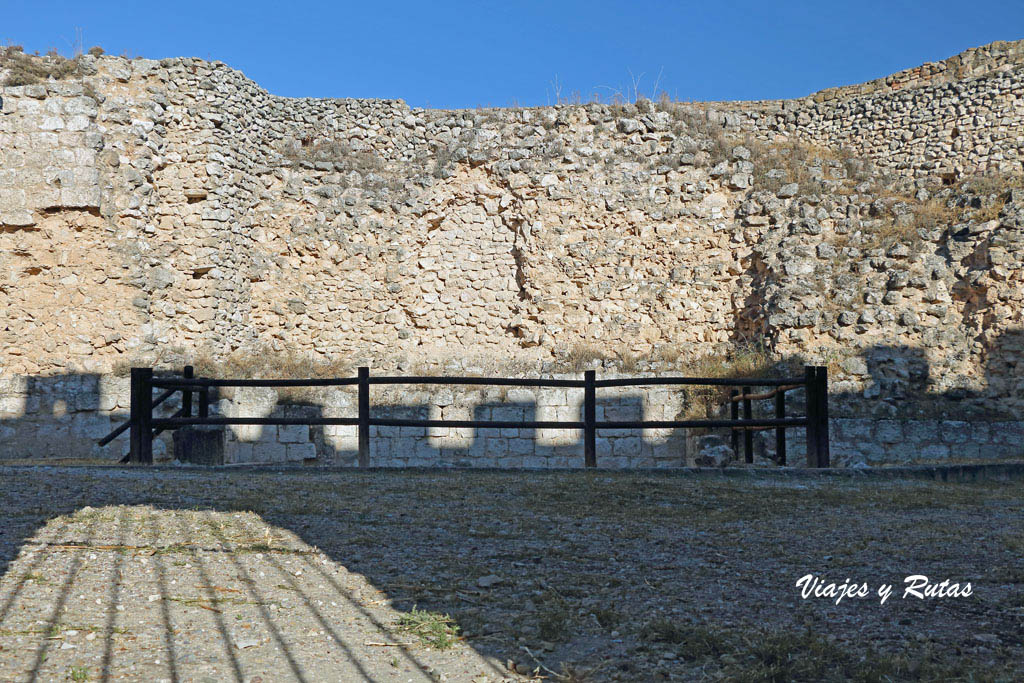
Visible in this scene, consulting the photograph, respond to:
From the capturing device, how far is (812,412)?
908 cm

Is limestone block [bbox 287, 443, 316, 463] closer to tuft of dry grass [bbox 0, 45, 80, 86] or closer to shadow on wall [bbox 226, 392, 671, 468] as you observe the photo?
shadow on wall [bbox 226, 392, 671, 468]

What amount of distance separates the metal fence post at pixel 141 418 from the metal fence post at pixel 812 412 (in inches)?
277

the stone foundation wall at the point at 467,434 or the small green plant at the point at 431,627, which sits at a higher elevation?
the stone foundation wall at the point at 467,434

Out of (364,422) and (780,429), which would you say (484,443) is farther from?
(780,429)

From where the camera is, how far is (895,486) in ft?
25.8

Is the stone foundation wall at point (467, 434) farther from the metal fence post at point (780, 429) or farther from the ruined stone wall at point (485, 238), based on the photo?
the metal fence post at point (780, 429)

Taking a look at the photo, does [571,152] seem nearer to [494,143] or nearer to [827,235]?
[494,143]

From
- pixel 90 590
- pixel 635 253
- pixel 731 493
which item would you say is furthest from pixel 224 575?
pixel 635 253

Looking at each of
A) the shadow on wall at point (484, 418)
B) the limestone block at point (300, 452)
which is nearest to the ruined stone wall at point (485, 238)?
the shadow on wall at point (484, 418)

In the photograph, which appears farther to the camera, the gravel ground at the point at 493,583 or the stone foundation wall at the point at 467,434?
the stone foundation wall at the point at 467,434

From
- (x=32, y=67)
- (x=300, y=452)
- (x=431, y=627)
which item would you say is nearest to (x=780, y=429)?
(x=431, y=627)

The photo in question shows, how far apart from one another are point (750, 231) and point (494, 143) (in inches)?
210

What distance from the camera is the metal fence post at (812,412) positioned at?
9.02 meters

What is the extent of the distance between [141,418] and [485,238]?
9.11 meters
